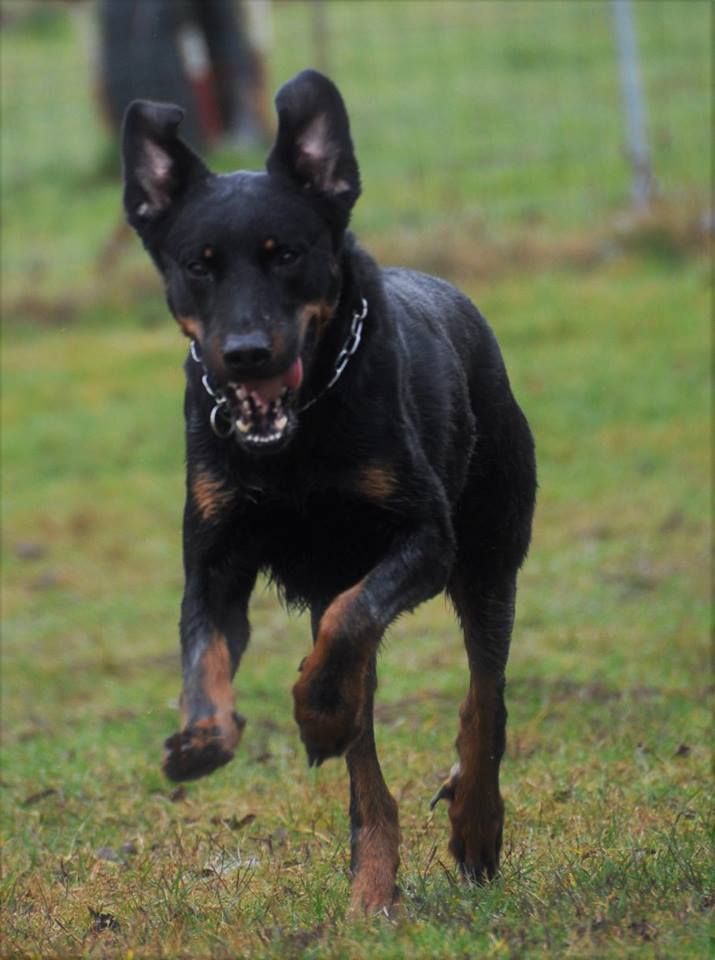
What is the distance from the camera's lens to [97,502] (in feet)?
37.0

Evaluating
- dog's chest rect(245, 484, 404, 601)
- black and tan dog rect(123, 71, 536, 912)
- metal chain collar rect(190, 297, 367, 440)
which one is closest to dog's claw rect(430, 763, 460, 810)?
black and tan dog rect(123, 71, 536, 912)

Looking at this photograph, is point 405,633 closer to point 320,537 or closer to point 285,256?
point 320,537

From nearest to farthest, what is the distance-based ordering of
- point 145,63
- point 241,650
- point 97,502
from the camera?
point 241,650
point 97,502
point 145,63

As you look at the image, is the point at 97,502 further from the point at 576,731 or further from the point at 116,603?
the point at 576,731

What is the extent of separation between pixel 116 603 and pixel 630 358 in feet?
14.2

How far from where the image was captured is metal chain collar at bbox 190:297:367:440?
4.71m

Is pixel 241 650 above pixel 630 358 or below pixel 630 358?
above

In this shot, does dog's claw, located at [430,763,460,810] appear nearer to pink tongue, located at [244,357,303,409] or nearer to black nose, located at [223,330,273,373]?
pink tongue, located at [244,357,303,409]

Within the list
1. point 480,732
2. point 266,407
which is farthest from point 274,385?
point 480,732

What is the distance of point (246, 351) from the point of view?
441 centimetres

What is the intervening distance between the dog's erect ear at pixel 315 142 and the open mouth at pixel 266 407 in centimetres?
53

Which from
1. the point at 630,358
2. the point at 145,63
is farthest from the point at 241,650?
the point at 145,63

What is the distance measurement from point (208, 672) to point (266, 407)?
2.02 feet

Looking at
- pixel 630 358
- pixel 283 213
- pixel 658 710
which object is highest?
pixel 283 213
